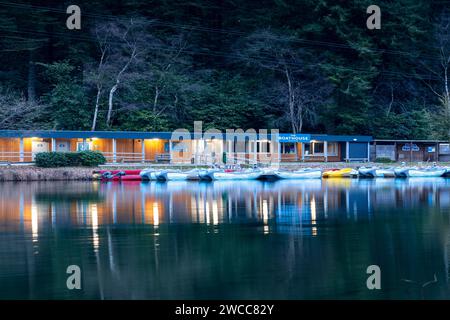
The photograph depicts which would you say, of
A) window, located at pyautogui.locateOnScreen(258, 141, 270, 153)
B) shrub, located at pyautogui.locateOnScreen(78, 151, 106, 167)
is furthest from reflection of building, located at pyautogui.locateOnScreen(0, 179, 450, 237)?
window, located at pyautogui.locateOnScreen(258, 141, 270, 153)

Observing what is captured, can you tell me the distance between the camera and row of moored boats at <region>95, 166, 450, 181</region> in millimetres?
51750

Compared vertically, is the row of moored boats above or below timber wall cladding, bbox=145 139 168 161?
below

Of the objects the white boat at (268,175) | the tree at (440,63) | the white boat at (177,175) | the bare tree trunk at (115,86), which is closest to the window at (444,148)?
the tree at (440,63)

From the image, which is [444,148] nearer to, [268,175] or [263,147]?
[263,147]

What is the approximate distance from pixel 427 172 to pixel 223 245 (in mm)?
39283

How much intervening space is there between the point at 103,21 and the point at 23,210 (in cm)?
4022

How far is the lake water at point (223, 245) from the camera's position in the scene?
54.5ft

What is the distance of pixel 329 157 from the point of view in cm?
6625

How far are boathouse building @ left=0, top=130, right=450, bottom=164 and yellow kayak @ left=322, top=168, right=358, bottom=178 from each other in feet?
22.9

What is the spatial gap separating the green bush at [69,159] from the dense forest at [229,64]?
31.2 ft

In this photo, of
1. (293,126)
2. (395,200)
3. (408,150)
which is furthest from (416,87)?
(395,200)

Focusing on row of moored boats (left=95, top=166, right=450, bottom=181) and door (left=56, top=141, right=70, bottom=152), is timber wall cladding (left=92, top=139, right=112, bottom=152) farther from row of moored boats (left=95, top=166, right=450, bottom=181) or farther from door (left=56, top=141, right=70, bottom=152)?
row of moored boats (left=95, top=166, right=450, bottom=181)

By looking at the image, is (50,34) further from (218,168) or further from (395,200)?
(395,200)

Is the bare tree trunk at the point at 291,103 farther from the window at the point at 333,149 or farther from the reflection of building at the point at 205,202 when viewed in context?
the reflection of building at the point at 205,202
